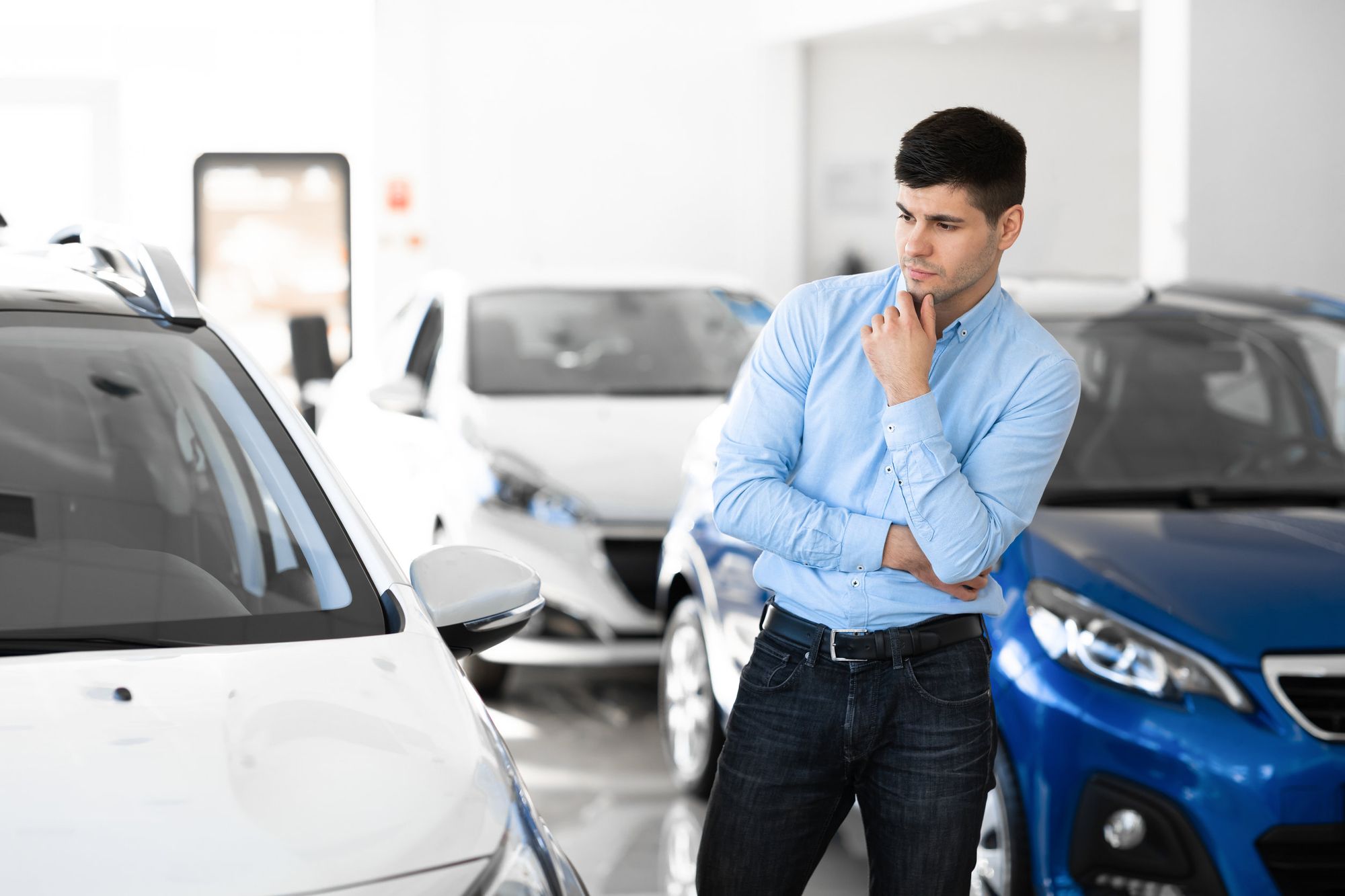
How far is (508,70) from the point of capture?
12086mm

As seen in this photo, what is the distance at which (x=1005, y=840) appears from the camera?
3.10m

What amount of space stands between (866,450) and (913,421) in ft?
0.47

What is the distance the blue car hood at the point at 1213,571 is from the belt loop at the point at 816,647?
108 cm

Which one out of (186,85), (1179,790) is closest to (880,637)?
(1179,790)

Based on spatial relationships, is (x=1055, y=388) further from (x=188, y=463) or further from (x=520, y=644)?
(x=520, y=644)

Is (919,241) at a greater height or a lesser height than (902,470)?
greater

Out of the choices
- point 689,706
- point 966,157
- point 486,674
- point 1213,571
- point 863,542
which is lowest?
point 486,674

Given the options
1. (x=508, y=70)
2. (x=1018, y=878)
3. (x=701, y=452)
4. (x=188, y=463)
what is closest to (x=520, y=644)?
(x=701, y=452)

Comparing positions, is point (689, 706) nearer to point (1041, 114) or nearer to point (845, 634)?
point (845, 634)

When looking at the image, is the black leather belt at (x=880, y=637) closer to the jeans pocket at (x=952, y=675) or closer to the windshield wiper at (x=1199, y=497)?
the jeans pocket at (x=952, y=675)

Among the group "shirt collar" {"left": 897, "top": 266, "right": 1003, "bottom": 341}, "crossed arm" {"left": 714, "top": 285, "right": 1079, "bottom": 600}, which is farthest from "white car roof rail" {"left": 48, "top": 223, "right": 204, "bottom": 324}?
"shirt collar" {"left": 897, "top": 266, "right": 1003, "bottom": 341}

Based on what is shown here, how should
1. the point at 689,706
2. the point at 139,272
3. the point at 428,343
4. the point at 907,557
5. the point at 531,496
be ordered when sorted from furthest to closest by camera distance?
the point at 428,343 < the point at 531,496 < the point at 689,706 < the point at 139,272 < the point at 907,557

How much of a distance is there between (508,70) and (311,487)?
1020 centimetres

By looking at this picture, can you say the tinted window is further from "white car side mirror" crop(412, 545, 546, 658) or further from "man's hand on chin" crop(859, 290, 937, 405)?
"man's hand on chin" crop(859, 290, 937, 405)
